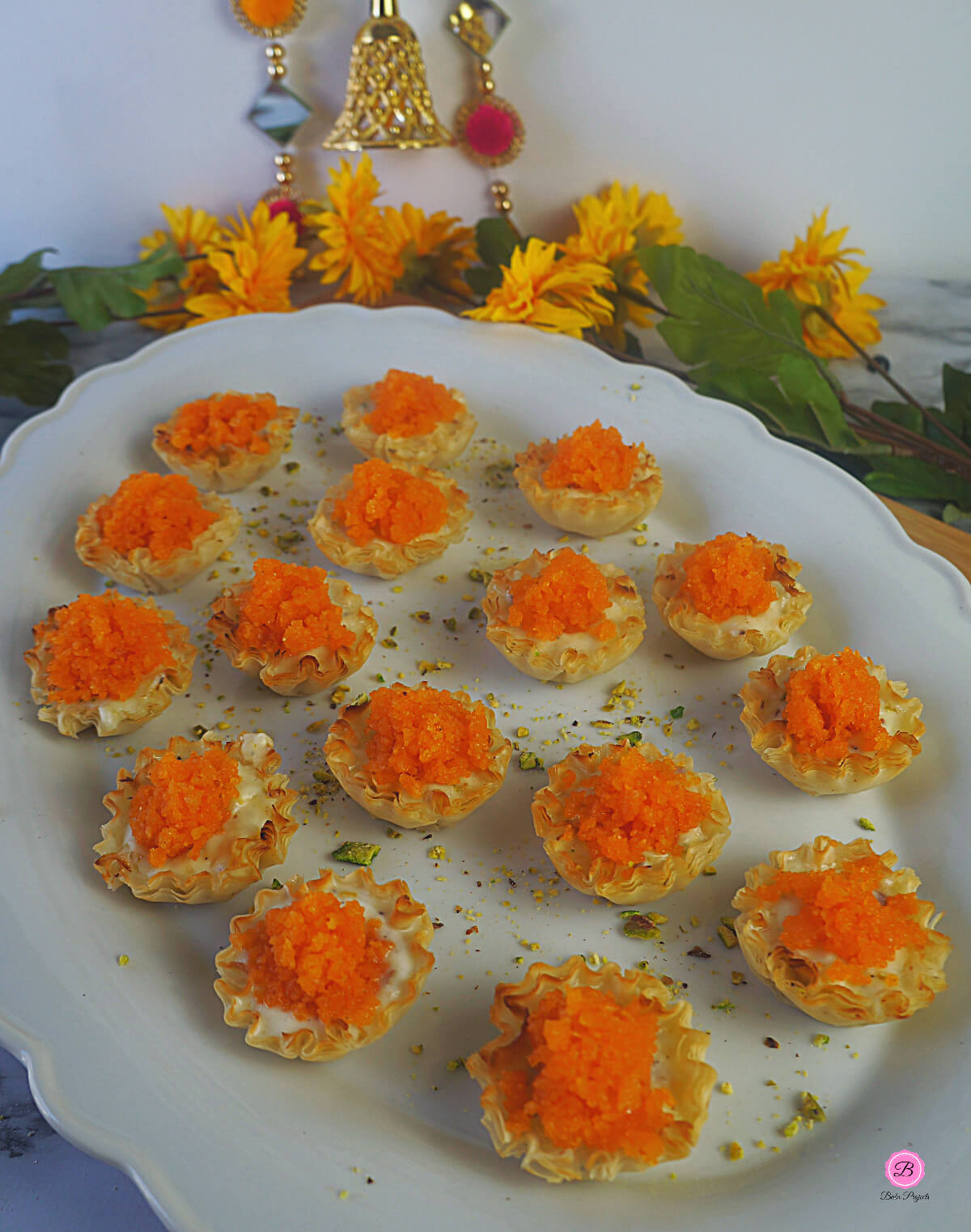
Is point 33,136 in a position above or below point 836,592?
above

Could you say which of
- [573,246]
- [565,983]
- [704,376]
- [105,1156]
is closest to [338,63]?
[573,246]

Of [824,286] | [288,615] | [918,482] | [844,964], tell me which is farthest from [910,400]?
[288,615]

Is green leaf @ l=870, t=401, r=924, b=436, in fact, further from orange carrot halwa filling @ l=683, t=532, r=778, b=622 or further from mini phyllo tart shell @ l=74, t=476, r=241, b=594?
mini phyllo tart shell @ l=74, t=476, r=241, b=594

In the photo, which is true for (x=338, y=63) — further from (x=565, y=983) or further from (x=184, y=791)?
(x=565, y=983)

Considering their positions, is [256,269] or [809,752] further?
[256,269]

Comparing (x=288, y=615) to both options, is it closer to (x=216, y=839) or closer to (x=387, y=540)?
(x=387, y=540)

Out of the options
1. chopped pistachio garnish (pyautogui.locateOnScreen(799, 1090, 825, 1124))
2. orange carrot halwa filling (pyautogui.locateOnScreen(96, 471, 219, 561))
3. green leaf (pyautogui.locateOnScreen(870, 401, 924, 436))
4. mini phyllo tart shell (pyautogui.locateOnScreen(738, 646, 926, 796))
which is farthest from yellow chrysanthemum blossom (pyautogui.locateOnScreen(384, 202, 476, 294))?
chopped pistachio garnish (pyautogui.locateOnScreen(799, 1090, 825, 1124))

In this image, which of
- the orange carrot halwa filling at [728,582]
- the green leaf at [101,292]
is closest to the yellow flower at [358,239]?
the green leaf at [101,292]
